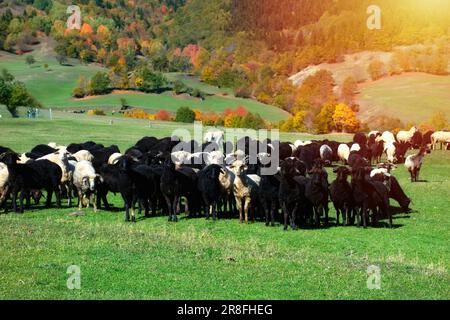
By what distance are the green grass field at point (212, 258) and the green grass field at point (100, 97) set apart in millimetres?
98538

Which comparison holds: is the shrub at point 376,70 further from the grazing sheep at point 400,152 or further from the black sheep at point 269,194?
the black sheep at point 269,194

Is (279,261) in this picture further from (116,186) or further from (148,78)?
(148,78)

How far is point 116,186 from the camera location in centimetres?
2231

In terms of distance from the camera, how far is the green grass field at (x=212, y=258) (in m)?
11.6

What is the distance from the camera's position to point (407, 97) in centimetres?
12488

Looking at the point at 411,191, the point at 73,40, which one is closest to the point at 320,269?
the point at 411,191

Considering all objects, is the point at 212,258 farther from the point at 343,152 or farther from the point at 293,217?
the point at 343,152

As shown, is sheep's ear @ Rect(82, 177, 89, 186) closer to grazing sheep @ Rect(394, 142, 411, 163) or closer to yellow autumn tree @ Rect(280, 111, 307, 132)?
grazing sheep @ Rect(394, 142, 411, 163)

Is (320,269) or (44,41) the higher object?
(44,41)

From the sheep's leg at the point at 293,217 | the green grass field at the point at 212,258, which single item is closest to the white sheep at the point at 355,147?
the green grass field at the point at 212,258

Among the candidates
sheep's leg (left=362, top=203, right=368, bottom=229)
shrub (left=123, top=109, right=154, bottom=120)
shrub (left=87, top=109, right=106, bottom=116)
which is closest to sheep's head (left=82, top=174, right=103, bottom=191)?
sheep's leg (left=362, top=203, right=368, bottom=229)

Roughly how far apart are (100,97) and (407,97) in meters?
53.9

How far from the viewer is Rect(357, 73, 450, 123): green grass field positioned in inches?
4547

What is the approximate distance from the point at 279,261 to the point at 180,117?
8655 cm
